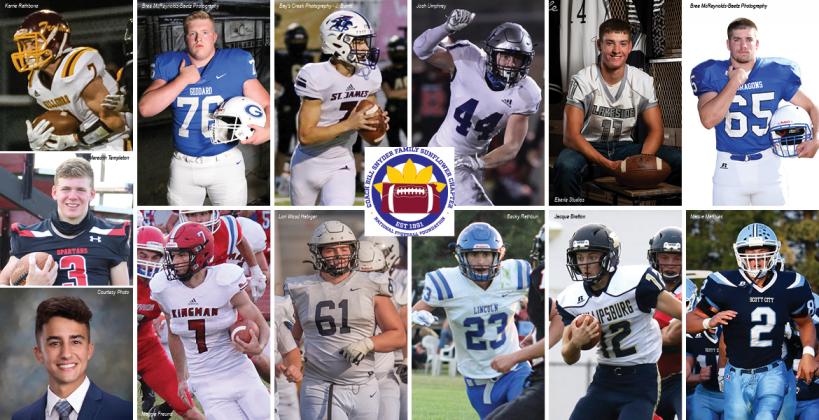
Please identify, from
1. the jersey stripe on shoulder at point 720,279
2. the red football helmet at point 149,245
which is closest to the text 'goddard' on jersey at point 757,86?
the jersey stripe on shoulder at point 720,279

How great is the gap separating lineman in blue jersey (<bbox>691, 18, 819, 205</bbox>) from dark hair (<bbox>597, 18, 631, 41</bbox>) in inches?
20.3

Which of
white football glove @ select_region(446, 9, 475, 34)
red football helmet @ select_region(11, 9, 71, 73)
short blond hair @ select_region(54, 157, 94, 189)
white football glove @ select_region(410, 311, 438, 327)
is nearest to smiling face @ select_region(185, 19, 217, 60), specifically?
red football helmet @ select_region(11, 9, 71, 73)

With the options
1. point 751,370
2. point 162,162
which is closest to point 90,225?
point 162,162

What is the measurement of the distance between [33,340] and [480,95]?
329 cm

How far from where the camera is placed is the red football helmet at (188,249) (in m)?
7.10

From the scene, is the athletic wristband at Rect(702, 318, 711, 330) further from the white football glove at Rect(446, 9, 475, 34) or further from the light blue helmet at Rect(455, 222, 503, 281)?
the white football glove at Rect(446, 9, 475, 34)

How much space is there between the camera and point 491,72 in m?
7.13

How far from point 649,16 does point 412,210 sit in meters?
1.97

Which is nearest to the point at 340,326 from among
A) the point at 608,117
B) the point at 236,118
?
the point at 236,118

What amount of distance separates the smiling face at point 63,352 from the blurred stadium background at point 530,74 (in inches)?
99.1

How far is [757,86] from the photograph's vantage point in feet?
23.3

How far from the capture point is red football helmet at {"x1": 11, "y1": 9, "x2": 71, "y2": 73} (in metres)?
7.17

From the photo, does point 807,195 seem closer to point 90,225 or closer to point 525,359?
point 525,359

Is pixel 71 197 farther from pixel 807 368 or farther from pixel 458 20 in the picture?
pixel 807 368
